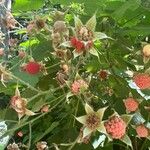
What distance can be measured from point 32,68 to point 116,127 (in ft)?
0.54

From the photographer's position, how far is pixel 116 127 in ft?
1.93

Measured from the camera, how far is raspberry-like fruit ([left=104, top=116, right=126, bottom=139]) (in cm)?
59

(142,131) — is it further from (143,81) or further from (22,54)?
(22,54)

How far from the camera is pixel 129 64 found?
2.48ft

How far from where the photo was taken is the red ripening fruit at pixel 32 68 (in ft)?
2.25

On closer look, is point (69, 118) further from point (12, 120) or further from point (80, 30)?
point (80, 30)

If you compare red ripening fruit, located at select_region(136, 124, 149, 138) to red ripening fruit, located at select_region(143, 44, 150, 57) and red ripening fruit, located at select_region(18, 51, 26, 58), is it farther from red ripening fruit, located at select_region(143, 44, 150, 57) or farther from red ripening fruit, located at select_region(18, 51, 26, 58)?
red ripening fruit, located at select_region(18, 51, 26, 58)

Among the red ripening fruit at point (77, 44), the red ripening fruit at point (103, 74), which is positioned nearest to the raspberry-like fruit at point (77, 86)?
the red ripening fruit at point (77, 44)

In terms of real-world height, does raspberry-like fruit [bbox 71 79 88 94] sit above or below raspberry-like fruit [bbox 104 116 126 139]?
above

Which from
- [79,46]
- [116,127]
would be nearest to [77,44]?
[79,46]

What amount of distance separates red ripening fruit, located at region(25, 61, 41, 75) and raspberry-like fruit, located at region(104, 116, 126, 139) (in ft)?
0.47

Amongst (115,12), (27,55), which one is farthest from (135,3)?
(27,55)

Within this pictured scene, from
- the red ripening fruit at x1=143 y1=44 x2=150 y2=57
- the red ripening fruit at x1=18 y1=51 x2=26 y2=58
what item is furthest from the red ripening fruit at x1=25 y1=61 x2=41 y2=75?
the red ripening fruit at x1=143 y1=44 x2=150 y2=57

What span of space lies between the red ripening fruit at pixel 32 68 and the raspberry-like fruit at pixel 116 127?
0.14 meters
